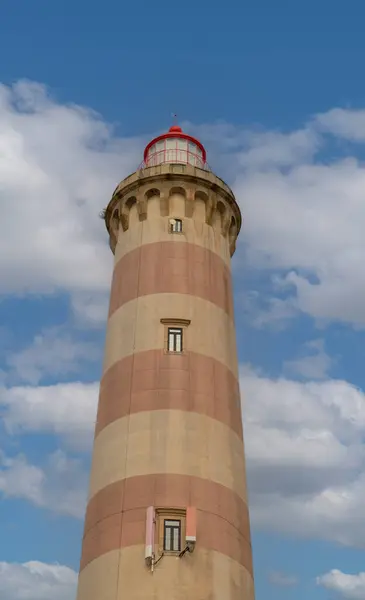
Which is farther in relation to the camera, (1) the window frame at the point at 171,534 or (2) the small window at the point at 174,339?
(2) the small window at the point at 174,339

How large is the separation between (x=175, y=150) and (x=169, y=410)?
15710 mm

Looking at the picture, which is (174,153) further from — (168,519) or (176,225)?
(168,519)

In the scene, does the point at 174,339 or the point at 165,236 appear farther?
the point at 165,236

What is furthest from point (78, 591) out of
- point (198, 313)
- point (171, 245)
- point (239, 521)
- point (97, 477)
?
point (171, 245)

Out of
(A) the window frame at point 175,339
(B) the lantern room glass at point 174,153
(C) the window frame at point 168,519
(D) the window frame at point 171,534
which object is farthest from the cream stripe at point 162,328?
(B) the lantern room glass at point 174,153

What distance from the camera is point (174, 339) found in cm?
3017

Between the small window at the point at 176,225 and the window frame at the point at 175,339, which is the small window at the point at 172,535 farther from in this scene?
the small window at the point at 176,225

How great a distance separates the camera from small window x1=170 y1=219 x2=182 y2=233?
109 ft

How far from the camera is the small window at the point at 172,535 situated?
25312 mm

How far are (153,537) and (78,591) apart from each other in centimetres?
443

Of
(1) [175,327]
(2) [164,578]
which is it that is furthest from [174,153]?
(2) [164,578]

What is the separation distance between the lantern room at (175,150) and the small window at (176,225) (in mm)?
4959

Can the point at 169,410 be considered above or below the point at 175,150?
below

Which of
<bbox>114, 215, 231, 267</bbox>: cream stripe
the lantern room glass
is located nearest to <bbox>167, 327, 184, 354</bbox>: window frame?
<bbox>114, 215, 231, 267</bbox>: cream stripe
